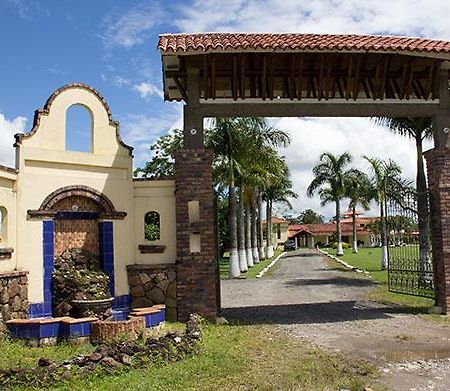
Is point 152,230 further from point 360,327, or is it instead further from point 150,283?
point 360,327

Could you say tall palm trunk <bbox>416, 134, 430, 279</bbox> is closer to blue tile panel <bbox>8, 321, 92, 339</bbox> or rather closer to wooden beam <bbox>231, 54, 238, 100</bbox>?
wooden beam <bbox>231, 54, 238, 100</bbox>

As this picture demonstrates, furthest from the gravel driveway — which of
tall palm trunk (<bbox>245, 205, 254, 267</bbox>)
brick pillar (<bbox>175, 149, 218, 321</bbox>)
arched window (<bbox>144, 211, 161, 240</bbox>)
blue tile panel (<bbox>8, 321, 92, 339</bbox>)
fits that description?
tall palm trunk (<bbox>245, 205, 254, 267</bbox>)

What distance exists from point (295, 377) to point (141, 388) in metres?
2.10

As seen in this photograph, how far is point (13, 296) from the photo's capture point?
993 cm

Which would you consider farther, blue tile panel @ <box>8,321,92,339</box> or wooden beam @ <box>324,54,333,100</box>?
wooden beam @ <box>324,54,333,100</box>

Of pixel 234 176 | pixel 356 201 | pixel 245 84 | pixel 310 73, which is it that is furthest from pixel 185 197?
pixel 356 201

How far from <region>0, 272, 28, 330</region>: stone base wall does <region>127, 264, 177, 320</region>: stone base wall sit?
89.2 inches

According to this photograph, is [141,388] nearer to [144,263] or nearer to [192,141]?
[144,263]

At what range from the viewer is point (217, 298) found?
11.7 m

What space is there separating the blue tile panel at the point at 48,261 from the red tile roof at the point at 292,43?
170 inches

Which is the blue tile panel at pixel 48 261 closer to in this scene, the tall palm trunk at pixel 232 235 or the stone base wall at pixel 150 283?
the stone base wall at pixel 150 283

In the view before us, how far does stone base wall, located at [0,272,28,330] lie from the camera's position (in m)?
9.52

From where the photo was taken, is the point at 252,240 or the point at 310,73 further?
the point at 252,240

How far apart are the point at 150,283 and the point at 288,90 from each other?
18.0 feet
